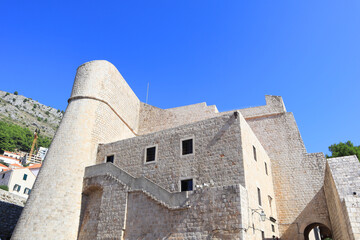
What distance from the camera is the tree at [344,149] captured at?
24.7 m

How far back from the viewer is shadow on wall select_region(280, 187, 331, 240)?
1691 cm

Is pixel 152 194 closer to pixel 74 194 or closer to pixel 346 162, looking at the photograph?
pixel 74 194

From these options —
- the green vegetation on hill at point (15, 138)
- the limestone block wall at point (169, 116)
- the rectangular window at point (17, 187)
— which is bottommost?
the rectangular window at point (17, 187)

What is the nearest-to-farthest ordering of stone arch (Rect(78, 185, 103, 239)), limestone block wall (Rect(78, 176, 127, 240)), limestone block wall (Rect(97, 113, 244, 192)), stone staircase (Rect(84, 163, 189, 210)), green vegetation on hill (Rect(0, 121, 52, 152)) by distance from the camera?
stone staircase (Rect(84, 163, 189, 210)) → limestone block wall (Rect(78, 176, 127, 240)) → limestone block wall (Rect(97, 113, 244, 192)) → stone arch (Rect(78, 185, 103, 239)) → green vegetation on hill (Rect(0, 121, 52, 152))

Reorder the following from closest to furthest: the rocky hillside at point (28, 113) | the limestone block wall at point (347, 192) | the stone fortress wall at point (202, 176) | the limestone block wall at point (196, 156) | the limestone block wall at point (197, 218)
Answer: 1. the limestone block wall at point (347, 192)
2. the limestone block wall at point (197, 218)
3. the stone fortress wall at point (202, 176)
4. the limestone block wall at point (196, 156)
5. the rocky hillside at point (28, 113)

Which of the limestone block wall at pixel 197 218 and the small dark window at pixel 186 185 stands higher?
the small dark window at pixel 186 185

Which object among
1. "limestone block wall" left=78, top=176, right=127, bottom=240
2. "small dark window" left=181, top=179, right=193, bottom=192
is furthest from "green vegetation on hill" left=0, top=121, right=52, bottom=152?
"small dark window" left=181, top=179, right=193, bottom=192

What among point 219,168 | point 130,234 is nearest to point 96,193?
point 130,234

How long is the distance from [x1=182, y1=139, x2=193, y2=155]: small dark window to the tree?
59.7ft

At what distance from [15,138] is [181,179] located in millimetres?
74922

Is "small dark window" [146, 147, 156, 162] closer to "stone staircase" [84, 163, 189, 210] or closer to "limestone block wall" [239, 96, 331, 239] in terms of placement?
"stone staircase" [84, 163, 189, 210]

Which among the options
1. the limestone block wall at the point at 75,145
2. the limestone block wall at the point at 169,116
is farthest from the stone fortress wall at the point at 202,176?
the limestone block wall at the point at 169,116

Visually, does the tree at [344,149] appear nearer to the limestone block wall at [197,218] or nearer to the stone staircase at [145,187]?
the limestone block wall at [197,218]

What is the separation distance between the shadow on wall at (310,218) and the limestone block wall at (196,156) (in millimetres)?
7798
